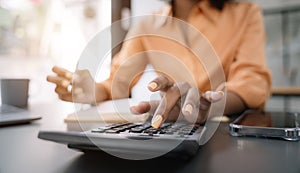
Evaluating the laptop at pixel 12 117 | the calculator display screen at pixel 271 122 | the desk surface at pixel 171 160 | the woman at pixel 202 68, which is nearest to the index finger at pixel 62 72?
the woman at pixel 202 68

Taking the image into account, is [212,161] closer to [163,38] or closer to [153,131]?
[153,131]

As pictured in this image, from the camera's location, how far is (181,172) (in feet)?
0.73

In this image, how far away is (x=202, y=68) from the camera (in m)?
0.96

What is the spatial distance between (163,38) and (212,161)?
31.9 inches

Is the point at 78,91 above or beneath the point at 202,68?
beneath

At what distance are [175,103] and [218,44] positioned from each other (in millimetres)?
744

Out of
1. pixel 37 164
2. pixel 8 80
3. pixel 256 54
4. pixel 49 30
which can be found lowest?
pixel 37 164

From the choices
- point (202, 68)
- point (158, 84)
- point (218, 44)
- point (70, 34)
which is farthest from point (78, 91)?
point (70, 34)

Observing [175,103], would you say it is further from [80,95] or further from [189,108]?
Answer: [80,95]

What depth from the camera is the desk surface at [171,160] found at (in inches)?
9.1

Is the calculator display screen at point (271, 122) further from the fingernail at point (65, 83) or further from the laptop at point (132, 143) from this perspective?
the fingernail at point (65, 83)

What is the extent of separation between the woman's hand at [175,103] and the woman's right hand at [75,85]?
16cm

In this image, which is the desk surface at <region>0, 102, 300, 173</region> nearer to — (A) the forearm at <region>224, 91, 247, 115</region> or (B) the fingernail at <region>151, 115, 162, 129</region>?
(B) the fingernail at <region>151, 115, 162, 129</region>

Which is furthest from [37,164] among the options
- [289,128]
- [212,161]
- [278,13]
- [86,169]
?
[278,13]
